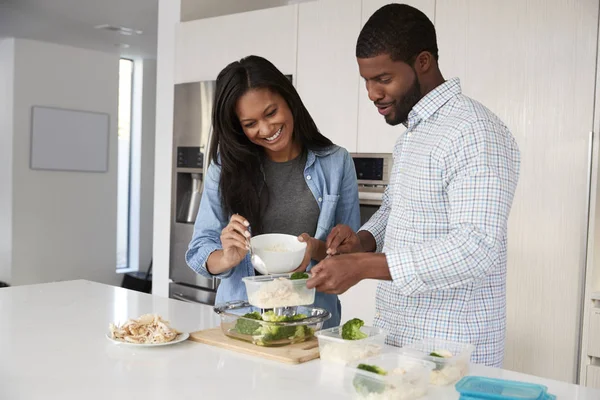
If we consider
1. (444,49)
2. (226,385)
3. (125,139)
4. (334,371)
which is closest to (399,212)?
(334,371)

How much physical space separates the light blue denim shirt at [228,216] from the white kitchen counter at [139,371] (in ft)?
0.43

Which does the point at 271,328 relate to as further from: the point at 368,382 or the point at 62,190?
the point at 62,190

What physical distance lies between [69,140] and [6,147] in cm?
60

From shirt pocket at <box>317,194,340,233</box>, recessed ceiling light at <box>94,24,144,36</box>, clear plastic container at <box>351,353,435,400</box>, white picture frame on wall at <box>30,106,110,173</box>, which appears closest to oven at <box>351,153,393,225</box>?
shirt pocket at <box>317,194,340,233</box>

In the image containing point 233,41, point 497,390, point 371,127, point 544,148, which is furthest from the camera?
point 233,41

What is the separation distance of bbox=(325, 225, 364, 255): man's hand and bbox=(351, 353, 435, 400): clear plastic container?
51cm

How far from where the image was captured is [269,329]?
5.02 feet

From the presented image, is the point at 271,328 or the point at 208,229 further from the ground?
the point at 208,229

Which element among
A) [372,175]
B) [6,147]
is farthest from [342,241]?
[6,147]

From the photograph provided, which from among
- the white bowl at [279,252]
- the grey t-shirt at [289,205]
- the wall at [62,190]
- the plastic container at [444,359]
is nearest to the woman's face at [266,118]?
the grey t-shirt at [289,205]

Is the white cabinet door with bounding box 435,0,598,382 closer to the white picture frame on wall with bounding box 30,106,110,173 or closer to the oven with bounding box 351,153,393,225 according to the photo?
the oven with bounding box 351,153,393,225

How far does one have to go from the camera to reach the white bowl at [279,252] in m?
1.59

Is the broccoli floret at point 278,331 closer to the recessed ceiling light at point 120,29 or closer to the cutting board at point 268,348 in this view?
the cutting board at point 268,348

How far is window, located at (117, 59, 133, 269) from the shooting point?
739 centimetres
